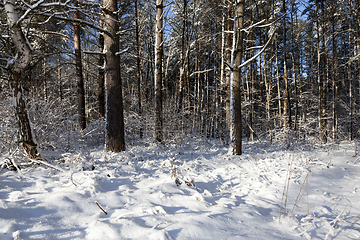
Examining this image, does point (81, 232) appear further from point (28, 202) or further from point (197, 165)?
point (197, 165)

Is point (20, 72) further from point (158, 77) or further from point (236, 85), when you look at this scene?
point (236, 85)

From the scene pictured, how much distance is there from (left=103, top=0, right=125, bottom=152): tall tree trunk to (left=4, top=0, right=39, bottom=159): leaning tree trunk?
2.23 metres

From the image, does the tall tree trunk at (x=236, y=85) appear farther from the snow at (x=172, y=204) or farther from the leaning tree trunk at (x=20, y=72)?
the leaning tree trunk at (x=20, y=72)

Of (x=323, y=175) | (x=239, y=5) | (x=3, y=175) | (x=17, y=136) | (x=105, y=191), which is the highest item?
(x=239, y=5)

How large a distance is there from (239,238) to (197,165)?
300cm

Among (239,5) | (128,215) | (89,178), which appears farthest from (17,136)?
(239,5)

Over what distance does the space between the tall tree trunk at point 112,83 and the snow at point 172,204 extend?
1826 millimetres

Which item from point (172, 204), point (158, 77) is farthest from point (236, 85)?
point (172, 204)

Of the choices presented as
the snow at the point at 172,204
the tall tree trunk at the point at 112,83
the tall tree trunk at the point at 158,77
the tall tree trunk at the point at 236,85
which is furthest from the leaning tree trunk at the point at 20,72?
the tall tree trunk at the point at 236,85

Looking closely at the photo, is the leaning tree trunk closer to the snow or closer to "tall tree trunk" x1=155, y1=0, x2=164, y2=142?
the snow

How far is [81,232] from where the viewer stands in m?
1.71

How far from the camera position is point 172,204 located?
246 cm

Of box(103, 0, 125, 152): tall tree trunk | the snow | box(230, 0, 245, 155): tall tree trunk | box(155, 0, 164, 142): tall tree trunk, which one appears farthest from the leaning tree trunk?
box(230, 0, 245, 155): tall tree trunk

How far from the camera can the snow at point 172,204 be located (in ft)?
5.84
